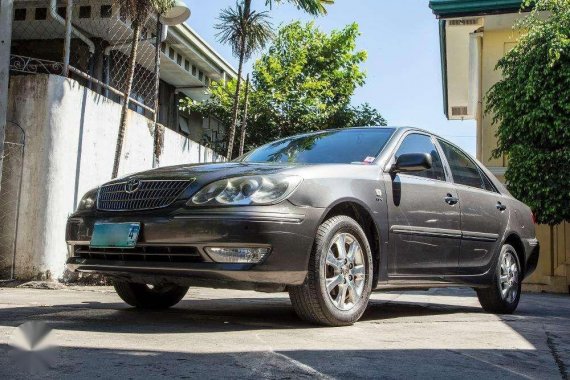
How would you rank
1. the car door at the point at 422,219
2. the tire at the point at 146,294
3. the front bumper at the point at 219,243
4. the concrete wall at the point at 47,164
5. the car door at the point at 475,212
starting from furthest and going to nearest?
the concrete wall at the point at 47,164, the car door at the point at 475,212, the tire at the point at 146,294, the car door at the point at 422,219, the front bumper at the point at 219,243

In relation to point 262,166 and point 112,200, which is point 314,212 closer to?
point 262,166

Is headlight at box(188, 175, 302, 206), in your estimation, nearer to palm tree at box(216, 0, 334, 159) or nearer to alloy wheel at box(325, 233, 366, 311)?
alloy wheel at box(325, 233, 366, 311)

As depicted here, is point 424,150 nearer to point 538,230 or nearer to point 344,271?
point 344,271

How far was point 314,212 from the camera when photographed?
4000 mm

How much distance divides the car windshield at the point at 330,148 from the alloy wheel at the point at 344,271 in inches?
27.7

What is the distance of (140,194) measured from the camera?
13.7ft

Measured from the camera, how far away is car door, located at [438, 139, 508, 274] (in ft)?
18.0

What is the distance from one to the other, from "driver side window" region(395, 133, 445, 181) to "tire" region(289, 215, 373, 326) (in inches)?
37.5

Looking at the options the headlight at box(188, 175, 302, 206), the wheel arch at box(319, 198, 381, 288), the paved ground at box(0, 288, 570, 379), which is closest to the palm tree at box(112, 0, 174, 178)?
the paved ground at box(0, 288, 570, 379)

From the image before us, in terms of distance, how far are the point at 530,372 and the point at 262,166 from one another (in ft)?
6.69

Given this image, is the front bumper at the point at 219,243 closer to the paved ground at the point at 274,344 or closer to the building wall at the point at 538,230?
the paved ground at the point at 274,344

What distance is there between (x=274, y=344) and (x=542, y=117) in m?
10.3

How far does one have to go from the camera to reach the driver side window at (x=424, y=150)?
5141 mm

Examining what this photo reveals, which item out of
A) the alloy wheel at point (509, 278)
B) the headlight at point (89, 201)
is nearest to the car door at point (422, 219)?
the alloy wheel at point (509, 278)
